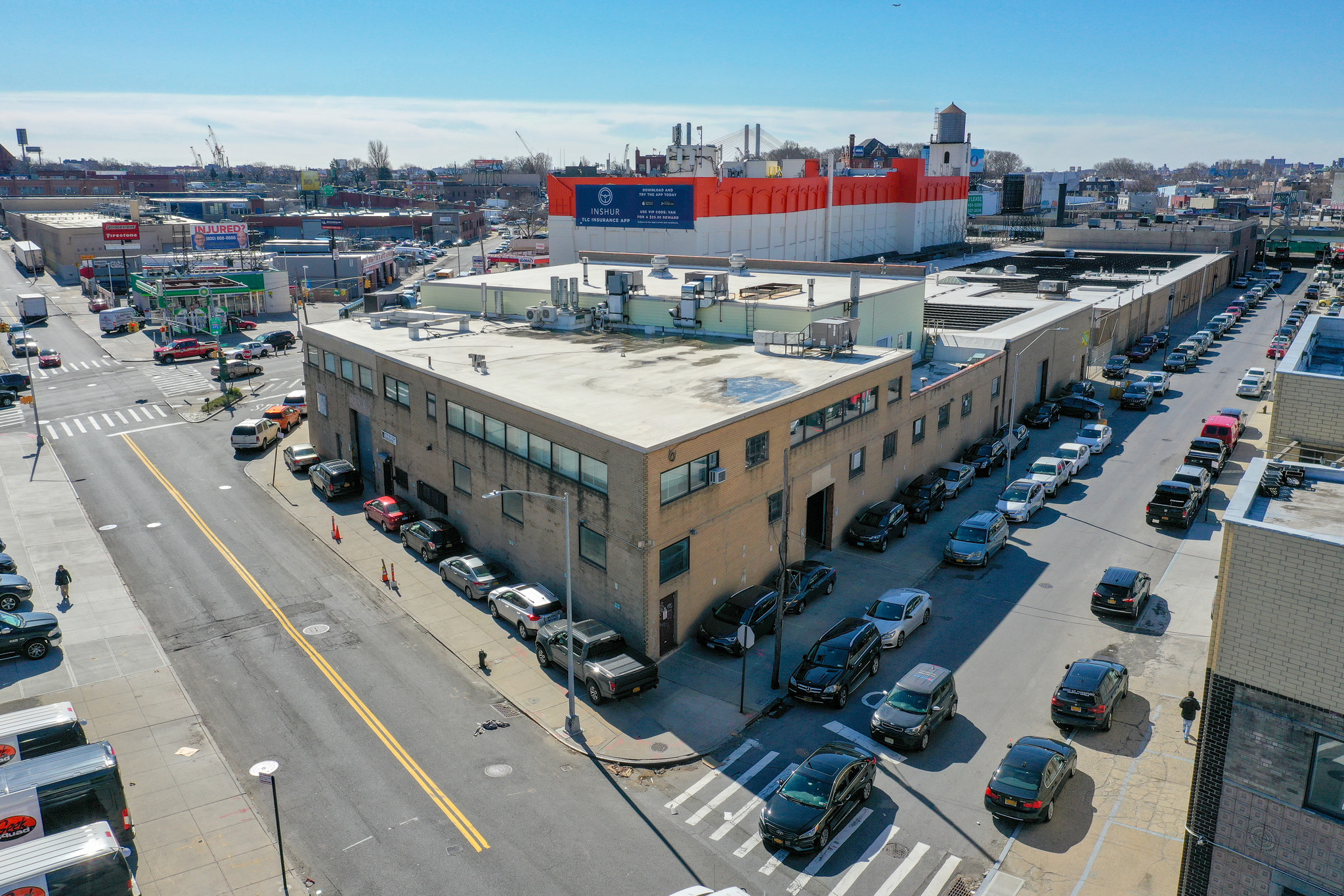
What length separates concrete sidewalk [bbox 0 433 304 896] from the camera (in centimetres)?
2053

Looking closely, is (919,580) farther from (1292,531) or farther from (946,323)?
(946,323)

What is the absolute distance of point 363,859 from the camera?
67.5 ft

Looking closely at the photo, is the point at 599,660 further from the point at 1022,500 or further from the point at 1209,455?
the point at 1209,455

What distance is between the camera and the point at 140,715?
2644 cm

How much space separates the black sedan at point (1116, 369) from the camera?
66562 mm

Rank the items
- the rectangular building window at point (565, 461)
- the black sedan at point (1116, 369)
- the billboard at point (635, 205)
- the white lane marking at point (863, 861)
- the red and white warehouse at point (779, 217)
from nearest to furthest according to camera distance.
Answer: the white lane marking at point (863, 861), the rectangular building window at point (565, 461), the black sedan at point (1116, 369), the billboard at point (635, 205), the red and white warehouse at point (779, 217)

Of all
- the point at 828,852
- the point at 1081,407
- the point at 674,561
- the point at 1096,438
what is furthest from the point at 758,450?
the point at 1081,407

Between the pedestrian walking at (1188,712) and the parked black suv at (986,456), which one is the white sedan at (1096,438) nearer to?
the parked black suv at (986,456)

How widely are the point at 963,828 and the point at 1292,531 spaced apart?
33.8 ft

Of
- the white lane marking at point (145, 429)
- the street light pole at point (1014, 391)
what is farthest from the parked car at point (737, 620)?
the white lane marking at point (145, 429)

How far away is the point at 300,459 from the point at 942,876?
39.5m

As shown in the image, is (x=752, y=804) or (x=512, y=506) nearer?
(x=752, y=804)

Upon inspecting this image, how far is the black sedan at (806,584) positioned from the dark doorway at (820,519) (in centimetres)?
288

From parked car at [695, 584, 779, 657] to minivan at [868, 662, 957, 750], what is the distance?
5374 mm
